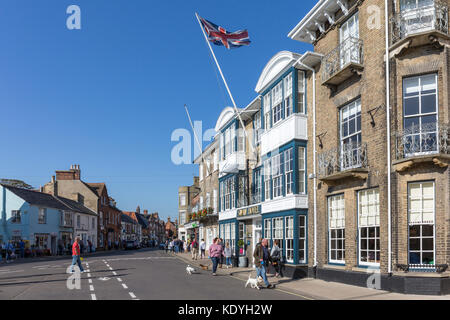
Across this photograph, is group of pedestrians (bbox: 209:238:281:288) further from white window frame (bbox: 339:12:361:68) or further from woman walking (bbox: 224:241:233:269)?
white window frame (bbox: 339:12:361:68)

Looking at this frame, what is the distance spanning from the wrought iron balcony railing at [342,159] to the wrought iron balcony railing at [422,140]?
1.56 meters

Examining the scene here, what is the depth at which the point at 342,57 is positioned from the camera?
658 inches

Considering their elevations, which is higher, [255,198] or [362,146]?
[362,146]

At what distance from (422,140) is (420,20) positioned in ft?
12.3

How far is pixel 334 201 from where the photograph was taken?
57.8 feet

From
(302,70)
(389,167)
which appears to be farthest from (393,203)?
(302,70)

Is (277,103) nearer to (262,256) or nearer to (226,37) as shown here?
(226,37)

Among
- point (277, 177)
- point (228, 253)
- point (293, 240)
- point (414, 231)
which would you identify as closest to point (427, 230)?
point (414, 231)

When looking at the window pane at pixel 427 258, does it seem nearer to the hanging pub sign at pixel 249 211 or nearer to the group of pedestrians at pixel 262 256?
the group of pedestrians at pixel 262 256

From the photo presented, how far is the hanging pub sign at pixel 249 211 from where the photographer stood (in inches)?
930

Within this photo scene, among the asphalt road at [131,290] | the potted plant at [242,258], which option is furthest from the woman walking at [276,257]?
the potted plant at [242,258]
